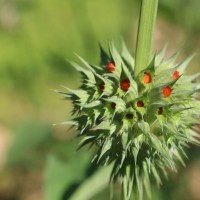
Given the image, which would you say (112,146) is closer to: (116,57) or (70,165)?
(116,57)

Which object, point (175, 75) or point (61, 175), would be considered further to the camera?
point (61, 175)

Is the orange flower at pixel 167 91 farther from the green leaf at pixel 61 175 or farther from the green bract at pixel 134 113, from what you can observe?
the green leaf at pixel 61 175

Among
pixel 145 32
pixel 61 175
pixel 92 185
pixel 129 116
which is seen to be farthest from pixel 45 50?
pixel 145 32

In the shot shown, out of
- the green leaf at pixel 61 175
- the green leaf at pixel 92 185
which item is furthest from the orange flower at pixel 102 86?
the green leaf at pixel 61 175

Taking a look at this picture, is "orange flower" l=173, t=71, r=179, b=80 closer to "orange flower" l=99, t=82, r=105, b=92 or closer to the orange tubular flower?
the orange tubular flower

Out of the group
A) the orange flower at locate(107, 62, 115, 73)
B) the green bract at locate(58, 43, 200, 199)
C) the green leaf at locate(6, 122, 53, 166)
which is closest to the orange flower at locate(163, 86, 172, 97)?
the green bract at locate(58, 43, 200, 199)

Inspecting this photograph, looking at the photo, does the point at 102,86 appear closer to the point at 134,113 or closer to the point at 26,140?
the point at 134,113
